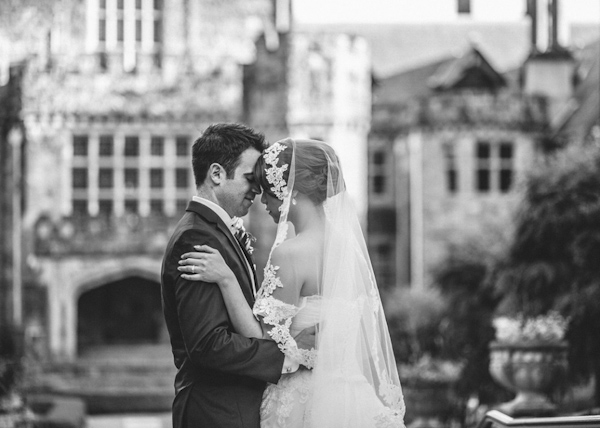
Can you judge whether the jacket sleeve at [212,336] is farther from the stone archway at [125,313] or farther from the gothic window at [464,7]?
the gothic window at [464,7]

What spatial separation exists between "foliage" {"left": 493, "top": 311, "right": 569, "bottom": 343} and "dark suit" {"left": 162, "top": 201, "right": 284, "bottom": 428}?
586 cm

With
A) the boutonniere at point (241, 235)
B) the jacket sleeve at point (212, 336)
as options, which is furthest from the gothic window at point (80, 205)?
the jacket sleeve at point (212, 336)

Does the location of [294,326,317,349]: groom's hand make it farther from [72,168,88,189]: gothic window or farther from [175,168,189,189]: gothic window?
Result: [72,168,88,189]: gothic window

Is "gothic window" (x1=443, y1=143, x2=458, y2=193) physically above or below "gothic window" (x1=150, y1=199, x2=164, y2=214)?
above

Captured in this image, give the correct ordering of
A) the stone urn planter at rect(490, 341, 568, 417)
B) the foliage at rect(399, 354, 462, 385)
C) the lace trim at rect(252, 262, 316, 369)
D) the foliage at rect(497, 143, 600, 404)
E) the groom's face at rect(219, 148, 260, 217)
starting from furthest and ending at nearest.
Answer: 1. the foliage at rect(399, 354, 462, 385)
2. the foliage at rect(497, 143, 600, 404)
3. the stone urn planter at rect(490, 341, 568, 417)
4. the groom's face at rect(219, 148, 260, 217)
5. the lace trim at rect(252, 262, 316, 369)

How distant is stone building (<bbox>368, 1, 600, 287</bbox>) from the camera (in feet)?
75.8

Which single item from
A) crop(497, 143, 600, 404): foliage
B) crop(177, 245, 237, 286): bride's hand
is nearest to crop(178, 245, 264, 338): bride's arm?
crop(177, 245, 237, 286): bride's hand

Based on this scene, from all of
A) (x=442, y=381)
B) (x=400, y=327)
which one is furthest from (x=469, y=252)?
(x=400, y=327)

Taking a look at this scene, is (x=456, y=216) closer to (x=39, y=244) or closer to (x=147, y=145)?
(x=147, y=145)

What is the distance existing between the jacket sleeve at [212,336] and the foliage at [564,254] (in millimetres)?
6556

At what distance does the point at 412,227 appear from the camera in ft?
77.2

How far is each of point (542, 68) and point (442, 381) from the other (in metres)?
13.0

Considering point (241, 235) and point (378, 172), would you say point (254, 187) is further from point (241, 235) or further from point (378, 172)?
point (378, 172)

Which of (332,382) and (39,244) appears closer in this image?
(332,382)
